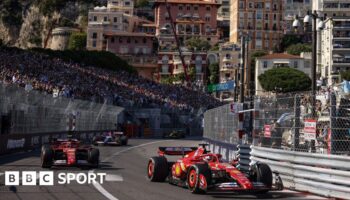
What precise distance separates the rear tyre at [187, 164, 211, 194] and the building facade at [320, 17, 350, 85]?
103 m

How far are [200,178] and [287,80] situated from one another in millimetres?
102390

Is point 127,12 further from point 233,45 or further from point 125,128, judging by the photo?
point 125,128

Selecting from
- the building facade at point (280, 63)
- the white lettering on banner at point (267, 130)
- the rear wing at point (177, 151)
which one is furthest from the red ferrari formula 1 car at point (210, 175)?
the building facade at point (280, 63)

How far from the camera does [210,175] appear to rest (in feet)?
43.8

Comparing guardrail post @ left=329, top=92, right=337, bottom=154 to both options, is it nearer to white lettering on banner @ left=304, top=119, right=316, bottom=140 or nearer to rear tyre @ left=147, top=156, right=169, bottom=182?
white lettering on banner @ left=304, top=119, right=316, bottom=140

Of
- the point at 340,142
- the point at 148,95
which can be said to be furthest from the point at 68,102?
the point at 148,95

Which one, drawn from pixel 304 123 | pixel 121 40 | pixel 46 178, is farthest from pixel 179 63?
pixel 304 123

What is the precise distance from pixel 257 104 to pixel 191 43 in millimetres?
131841

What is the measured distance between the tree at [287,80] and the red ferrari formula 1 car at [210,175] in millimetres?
97098

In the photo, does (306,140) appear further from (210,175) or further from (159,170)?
(159,170)

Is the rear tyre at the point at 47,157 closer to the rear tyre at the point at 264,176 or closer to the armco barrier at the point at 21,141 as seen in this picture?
the rear tyre at the point at 264,176

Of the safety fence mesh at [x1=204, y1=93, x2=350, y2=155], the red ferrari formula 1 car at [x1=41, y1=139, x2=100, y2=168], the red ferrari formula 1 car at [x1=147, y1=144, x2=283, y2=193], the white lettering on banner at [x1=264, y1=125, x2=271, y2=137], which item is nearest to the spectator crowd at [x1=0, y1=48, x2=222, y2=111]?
the red ferrari formula 1 car at [x1=41, y1=139, x2=100, y2=168]

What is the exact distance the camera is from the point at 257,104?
18.4 metres

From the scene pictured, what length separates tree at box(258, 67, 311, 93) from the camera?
11300cm
